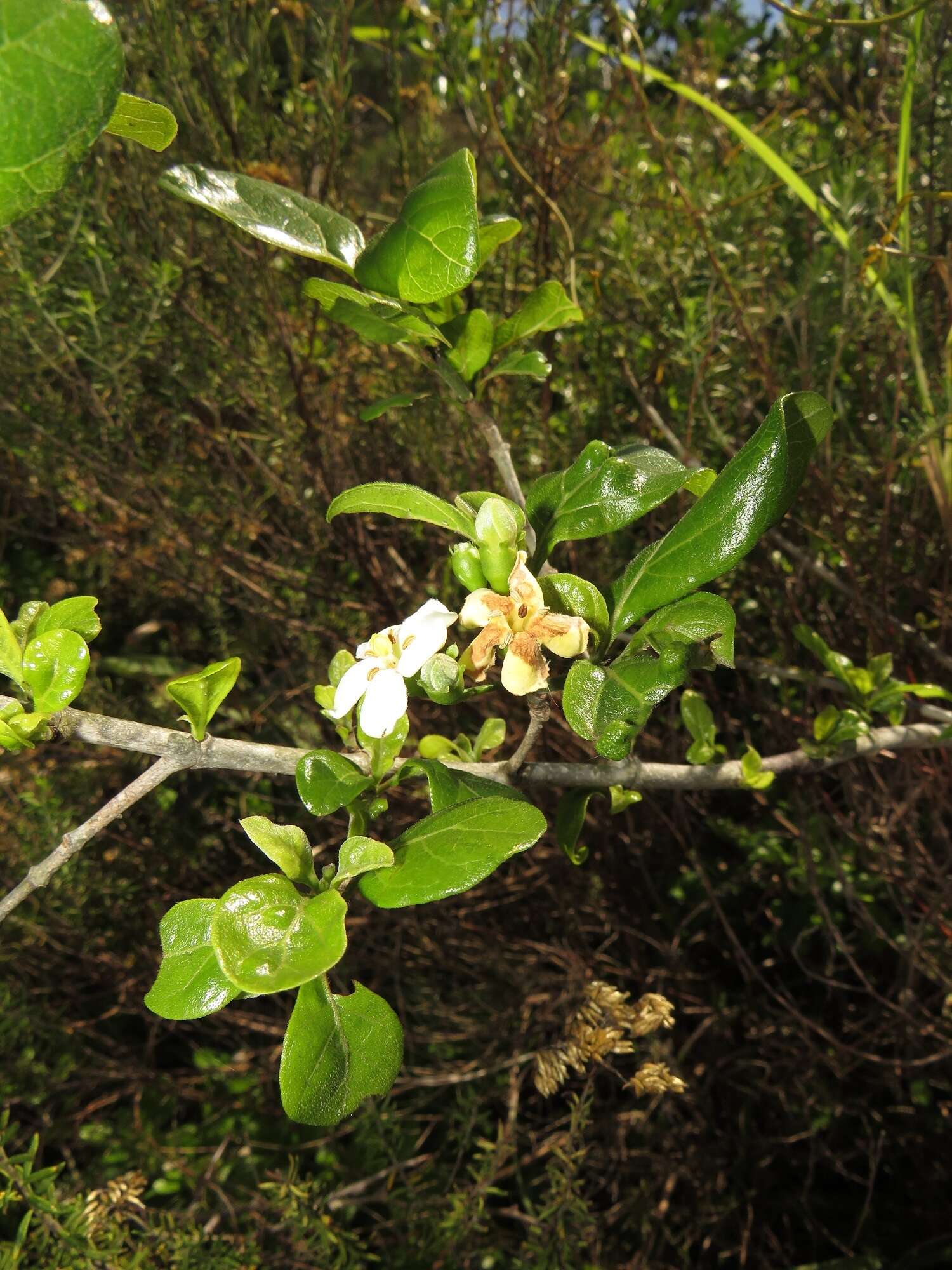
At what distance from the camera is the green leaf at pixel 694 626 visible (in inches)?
17.0

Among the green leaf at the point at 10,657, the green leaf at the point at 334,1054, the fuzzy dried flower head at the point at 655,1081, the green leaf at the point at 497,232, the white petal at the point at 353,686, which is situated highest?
the green leaf at the point at 497,232

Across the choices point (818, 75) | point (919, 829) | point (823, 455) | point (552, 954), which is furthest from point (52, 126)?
point (818, 75)

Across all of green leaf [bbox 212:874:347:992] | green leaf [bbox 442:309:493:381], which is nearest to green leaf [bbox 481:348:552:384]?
green leaf [bbox 442:309:493:381]

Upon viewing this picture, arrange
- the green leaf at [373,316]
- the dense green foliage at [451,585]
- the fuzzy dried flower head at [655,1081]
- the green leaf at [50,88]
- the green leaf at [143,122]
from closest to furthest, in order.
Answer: the green leaf at [50,88] → the green leaf at [143,122] → the green leaf at [373,316] → the fuzzy dried flower head at [655,1081] → the dense green foliage at [451,585]

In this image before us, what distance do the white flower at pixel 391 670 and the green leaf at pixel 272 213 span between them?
208mm

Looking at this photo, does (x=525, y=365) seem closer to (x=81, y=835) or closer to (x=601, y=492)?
(x=601, y=492)

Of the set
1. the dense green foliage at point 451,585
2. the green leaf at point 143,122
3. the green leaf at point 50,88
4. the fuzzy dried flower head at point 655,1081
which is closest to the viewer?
the green leaf at point 50,88

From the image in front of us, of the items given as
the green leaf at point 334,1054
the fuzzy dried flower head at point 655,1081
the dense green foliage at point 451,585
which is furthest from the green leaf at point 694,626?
the dense green foliage at point 451,585

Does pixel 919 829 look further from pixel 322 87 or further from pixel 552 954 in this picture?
pixel 322 87

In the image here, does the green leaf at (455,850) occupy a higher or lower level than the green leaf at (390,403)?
lower

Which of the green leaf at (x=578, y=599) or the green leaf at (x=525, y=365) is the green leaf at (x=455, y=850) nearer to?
the green leaf at (x=578, y=599)

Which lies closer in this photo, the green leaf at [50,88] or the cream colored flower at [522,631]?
the green leaf at [50,88]

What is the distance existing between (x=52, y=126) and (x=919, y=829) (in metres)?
1.31

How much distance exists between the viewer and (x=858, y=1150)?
46.2 inches
